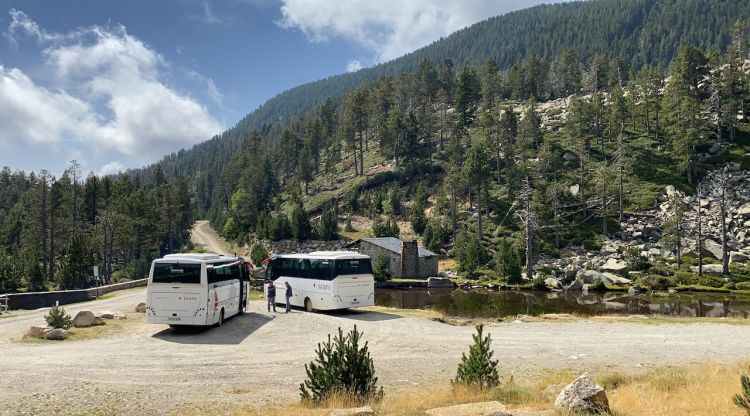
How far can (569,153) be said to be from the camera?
332ft

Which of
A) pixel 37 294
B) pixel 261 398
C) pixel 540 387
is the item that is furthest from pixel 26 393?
pixel 37 294

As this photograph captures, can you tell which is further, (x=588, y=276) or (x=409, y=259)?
(x=409, y=259)

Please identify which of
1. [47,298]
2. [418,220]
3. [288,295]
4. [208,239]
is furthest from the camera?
[208,239]

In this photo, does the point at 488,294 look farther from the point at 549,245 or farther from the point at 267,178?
the point at 267,178

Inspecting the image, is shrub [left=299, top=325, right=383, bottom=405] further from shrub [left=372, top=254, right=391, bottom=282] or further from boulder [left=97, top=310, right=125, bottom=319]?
shrub [left=372, top=254, right=391, bottom=282]

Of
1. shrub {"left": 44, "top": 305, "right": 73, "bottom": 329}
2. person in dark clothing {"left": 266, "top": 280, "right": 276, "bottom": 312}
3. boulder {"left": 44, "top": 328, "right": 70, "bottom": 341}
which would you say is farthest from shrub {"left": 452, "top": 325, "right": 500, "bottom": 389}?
shrub {"left": 44, "top": 305, "right": 73, "bottom": 329}

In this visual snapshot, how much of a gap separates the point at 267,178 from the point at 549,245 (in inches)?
3174

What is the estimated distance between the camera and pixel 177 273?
2269 cm

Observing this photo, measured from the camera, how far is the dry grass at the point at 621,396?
10969 millimetres

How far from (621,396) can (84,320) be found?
24420 mm

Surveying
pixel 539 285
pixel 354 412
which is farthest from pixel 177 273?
pixel 539 285

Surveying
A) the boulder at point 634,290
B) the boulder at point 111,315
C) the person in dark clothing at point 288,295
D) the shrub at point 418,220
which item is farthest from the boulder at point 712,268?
the boulder at point 111,315

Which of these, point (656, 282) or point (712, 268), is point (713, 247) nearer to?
point (712, 268)

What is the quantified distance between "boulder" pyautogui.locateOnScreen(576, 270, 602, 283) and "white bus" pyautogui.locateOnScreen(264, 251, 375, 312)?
39062 mm
